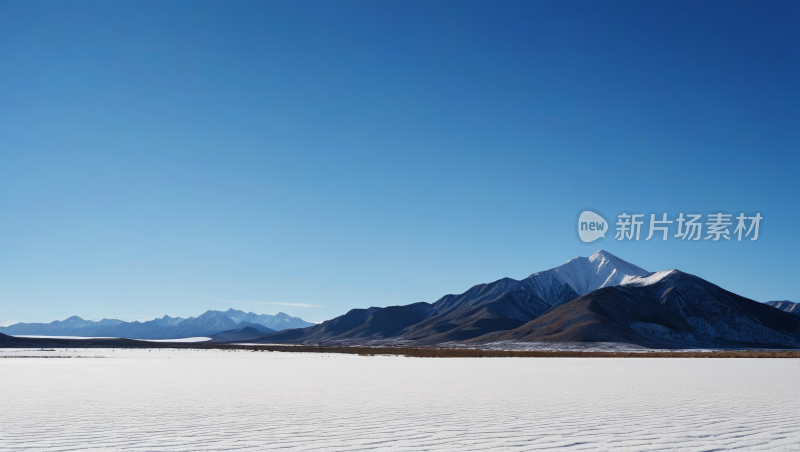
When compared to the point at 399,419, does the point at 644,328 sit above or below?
above

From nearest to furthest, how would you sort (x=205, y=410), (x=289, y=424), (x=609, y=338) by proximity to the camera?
(x=289, y=424)
(x=205, y=410)
(x=609, y=338)

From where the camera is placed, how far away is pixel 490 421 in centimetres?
1294

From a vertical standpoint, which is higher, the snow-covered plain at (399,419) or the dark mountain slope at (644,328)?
the dark mountain slope at (644,328)

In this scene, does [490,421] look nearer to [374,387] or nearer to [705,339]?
[374,387]

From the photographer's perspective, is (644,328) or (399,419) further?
(644,328)

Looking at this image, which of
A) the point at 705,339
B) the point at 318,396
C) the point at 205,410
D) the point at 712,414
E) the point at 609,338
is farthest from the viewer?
the point at 705,339

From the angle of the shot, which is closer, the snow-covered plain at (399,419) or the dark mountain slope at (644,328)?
the snow-covered plain at (399,419)

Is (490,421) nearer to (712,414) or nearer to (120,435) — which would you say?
(712,414)

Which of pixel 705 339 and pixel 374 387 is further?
pixel 705 339

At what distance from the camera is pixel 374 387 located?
77.9ft

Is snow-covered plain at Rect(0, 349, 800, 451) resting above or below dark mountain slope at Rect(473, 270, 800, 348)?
below

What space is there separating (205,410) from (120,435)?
4.28m

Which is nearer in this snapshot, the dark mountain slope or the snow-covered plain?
the snow-covered plain

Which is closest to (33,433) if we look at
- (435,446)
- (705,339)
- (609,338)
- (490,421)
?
(435,446)
